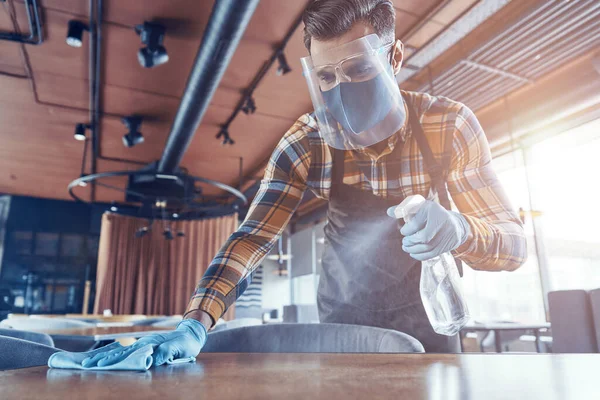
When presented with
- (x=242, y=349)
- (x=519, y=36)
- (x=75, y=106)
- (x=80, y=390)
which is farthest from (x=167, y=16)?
(x=80, y=390)

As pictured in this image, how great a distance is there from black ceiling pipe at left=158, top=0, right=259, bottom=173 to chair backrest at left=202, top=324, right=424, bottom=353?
229 centimetres

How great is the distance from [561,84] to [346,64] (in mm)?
4292

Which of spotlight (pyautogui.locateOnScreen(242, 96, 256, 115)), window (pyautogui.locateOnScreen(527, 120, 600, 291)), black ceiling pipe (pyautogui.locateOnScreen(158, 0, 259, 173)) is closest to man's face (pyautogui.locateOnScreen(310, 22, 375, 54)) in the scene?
black ceiling pipe (pyautogui.locateOnScreen(158, 0, 259, 173))

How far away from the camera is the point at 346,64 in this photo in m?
1.26

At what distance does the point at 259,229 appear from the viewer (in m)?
1.37

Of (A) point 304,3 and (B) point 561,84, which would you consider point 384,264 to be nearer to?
(A) point 304,3

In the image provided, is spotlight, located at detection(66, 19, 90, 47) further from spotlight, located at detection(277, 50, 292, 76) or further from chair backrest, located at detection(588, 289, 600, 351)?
chair backrest, located at detection(588, 289, 600, 351)

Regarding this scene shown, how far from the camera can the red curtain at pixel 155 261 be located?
8867 millimetres

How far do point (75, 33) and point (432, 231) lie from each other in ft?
12.4

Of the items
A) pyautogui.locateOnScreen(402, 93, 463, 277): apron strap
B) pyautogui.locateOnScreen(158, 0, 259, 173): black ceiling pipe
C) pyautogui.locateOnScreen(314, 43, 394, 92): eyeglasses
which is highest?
pyautogui.locateOnScreen(158, 0, 259, 173): black ceiling pipe

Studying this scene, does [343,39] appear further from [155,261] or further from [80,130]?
[155,261]

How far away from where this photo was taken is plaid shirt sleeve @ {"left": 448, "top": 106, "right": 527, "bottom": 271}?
1164mm

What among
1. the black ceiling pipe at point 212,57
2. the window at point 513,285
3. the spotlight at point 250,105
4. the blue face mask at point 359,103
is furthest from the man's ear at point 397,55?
the window at point 513,285

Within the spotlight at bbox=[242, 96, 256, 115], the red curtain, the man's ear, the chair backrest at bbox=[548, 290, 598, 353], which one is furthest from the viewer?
A: the red curtain
